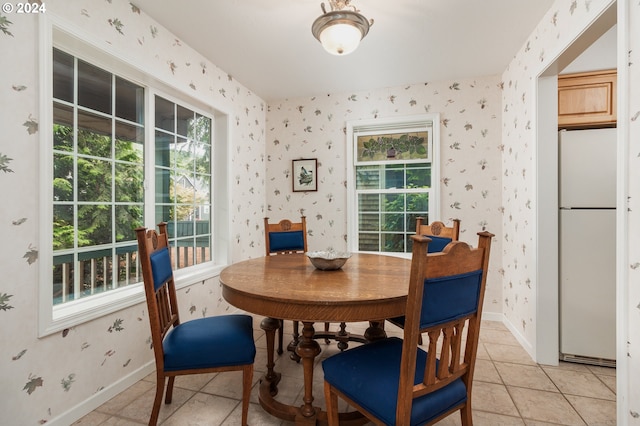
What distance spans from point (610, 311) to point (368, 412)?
2.22 m

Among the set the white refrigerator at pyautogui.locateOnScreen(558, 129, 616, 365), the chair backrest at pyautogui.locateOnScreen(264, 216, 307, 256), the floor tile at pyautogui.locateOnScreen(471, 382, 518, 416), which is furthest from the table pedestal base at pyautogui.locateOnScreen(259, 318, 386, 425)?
the white refrigerator at pyautogui.locateOnScreen(558, 129, 616, 365)

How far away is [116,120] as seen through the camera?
7.01ft

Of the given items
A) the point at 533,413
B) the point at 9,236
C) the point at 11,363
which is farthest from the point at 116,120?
the point at 533,413

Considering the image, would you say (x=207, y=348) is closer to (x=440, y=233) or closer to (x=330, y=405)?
(x=330, y=405)

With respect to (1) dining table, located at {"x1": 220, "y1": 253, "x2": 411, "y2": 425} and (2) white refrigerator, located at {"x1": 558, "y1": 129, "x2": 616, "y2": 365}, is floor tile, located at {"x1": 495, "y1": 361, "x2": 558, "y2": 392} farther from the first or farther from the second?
(1) dining table, located at {"x1": 220, "y1": 253, "x2": 411, "y2": 425}

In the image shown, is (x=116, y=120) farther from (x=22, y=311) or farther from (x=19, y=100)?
(x=22, y=311)

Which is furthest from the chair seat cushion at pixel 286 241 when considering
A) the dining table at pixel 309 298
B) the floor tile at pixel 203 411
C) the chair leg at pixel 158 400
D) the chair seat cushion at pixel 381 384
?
the chair seat cushion at pixel 381 384

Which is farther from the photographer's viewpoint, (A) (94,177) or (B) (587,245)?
(B) (587,245)

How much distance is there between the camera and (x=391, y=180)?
3.66 m

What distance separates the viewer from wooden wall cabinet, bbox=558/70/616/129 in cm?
229

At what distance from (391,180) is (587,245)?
75.4 inches

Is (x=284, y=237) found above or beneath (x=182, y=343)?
above

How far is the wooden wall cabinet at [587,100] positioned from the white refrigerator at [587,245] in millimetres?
145

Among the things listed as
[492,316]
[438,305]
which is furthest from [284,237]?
[492,316]
